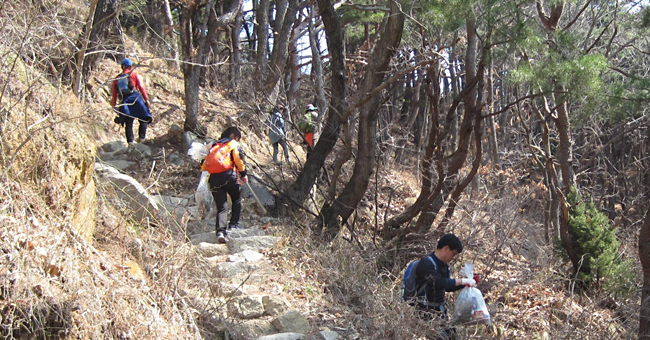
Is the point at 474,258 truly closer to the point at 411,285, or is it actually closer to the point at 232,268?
the point at 232,268

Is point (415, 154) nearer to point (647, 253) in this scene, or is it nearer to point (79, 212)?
point (647, 253)

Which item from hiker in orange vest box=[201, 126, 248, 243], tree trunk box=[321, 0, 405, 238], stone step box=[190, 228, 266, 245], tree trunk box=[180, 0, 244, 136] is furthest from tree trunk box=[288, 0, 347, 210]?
tree trunk box=[180, 0, 244, 136]

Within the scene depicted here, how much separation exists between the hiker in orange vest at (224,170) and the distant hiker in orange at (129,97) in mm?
3408

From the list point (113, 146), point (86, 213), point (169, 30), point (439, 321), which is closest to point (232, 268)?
point (86, 213)

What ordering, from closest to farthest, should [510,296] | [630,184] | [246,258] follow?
1. [246,258]
2. [510,296]
3. [630,184]

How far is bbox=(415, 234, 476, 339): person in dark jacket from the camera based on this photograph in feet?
18.1

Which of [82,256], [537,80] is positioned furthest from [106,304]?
[537,80]

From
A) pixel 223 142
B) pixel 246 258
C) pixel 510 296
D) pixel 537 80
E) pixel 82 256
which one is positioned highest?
pixel 537 80

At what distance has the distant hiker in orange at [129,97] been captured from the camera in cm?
1103

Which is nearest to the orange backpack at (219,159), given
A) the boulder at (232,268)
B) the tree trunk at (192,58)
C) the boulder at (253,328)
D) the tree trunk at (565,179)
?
the boulder at (232,268)

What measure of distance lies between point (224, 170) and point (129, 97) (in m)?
4.11

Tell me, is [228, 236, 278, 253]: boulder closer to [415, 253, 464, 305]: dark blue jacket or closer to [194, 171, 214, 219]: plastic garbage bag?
[194, 171, 214, 219]: plastic garbage bag

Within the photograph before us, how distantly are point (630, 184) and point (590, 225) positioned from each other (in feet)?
29.1

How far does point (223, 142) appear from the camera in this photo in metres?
8.14
